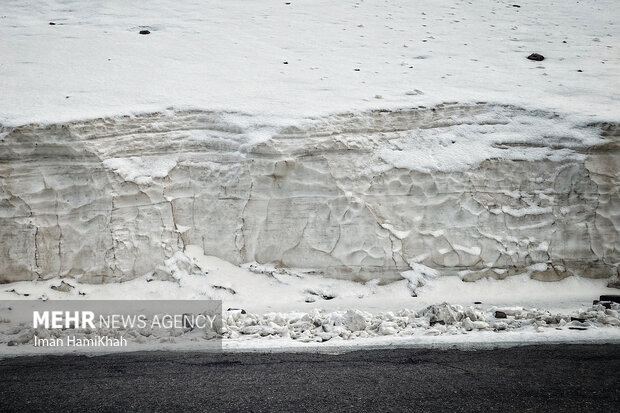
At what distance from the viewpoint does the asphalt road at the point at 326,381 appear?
4.08m

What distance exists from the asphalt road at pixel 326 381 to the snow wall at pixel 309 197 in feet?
8.68

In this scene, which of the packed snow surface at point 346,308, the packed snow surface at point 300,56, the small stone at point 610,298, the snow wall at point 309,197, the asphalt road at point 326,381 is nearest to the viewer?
the asphalt road at point 326,381

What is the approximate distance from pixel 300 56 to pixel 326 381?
749cm

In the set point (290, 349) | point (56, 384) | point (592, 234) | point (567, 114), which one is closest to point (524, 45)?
point (567, 114)

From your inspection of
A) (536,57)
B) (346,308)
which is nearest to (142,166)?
(346,308)

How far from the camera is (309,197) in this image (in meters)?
8.09

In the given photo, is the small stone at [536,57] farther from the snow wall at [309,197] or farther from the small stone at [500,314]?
the small stone at [500,314]

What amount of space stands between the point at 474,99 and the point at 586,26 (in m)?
6.19

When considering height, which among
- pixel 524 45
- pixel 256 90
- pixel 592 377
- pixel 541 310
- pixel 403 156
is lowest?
pixel 541 310

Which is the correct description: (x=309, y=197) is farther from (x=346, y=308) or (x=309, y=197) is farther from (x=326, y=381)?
(x=326, y=381)

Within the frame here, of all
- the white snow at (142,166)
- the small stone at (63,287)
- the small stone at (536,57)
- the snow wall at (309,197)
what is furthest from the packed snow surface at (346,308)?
the small stone at (536,57)

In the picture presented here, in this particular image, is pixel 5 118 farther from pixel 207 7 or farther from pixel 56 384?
A: pixel 207 7

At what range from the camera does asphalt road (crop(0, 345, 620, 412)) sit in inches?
161

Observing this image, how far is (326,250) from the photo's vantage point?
8.04 metres
